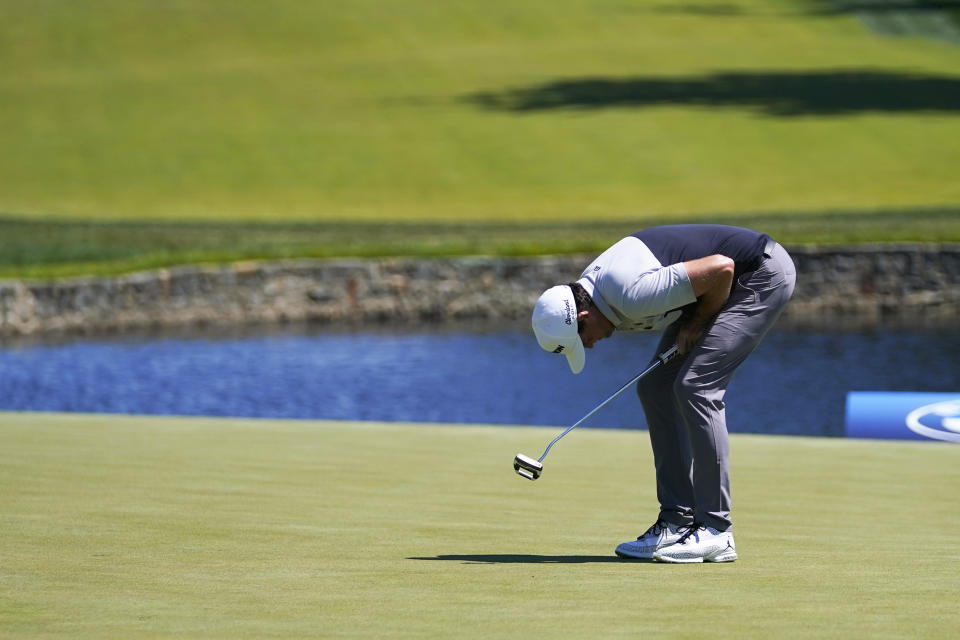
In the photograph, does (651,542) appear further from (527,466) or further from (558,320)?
(558,320)

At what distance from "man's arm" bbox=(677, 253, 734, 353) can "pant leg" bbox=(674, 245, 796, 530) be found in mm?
55

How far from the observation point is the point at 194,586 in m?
5.14

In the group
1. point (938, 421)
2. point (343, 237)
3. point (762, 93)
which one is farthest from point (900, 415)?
point (762, 93)

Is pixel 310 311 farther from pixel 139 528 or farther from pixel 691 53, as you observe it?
pixel 691 53

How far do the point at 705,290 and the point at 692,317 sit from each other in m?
0.27

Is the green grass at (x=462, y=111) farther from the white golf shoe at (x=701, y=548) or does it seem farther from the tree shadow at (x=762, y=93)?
the white golf shoe at (x=701, y=548)

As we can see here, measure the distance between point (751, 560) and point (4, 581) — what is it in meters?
2.71

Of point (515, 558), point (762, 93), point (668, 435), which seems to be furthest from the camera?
point (762, 93)

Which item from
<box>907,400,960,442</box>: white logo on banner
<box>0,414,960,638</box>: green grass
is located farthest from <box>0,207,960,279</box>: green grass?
<box>0,414,960,638</box>: green grass

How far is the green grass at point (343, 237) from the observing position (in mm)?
24062

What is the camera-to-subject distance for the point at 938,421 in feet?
34.6

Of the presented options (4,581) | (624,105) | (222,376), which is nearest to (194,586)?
(4,581)

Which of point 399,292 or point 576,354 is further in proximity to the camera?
point 399,292

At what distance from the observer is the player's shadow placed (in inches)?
227
